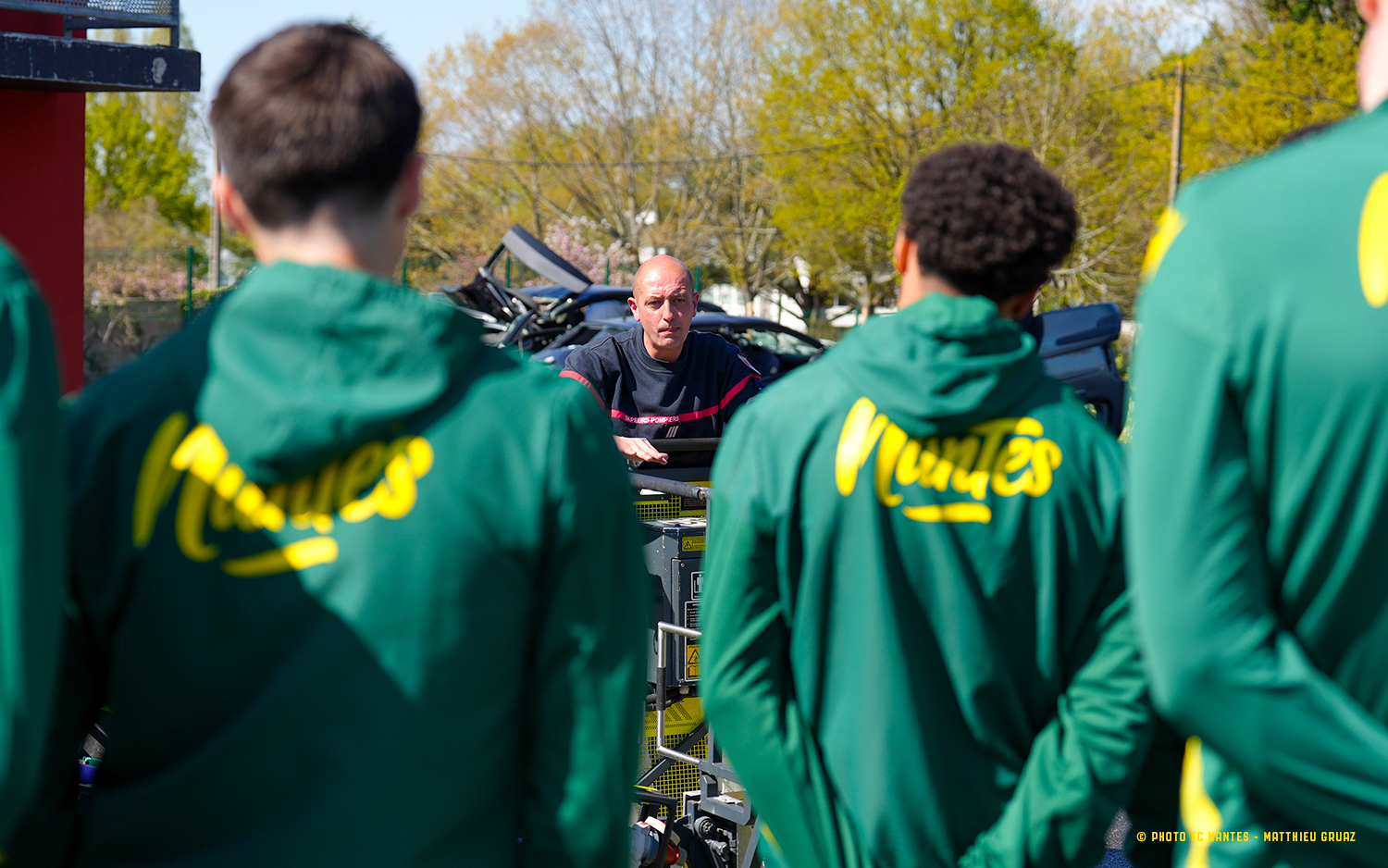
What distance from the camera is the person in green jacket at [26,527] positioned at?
42.9 inches

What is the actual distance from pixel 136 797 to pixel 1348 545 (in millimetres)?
1306

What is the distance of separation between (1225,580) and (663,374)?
4071 mm

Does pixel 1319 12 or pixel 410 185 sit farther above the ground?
pixel 1319 12

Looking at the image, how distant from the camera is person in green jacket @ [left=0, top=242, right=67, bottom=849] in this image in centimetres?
109

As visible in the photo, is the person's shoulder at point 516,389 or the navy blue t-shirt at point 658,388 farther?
the navy blue t-shirt at point 658,388

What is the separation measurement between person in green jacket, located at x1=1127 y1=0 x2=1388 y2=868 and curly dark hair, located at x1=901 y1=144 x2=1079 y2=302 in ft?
2.09

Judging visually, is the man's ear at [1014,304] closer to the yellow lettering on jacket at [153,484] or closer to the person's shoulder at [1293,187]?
the person's shoulder at [1293,187]

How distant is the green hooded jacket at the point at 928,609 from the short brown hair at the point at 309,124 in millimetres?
780

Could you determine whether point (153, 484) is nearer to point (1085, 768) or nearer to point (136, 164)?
point (1085, 768)

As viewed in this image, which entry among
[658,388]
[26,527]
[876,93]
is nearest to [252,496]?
[26,527]

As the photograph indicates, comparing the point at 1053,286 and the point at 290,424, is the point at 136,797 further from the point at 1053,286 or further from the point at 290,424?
the point at 1053,286

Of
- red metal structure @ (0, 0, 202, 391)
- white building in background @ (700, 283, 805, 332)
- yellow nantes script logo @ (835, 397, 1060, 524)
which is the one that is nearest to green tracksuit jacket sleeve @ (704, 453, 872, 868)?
yellow nantes script logo @ (835, 397, 1060, 524)

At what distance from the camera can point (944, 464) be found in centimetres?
189

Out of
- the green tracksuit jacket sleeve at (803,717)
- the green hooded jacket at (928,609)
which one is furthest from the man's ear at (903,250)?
the green tracksuit jacket sleeve at (803,717)
